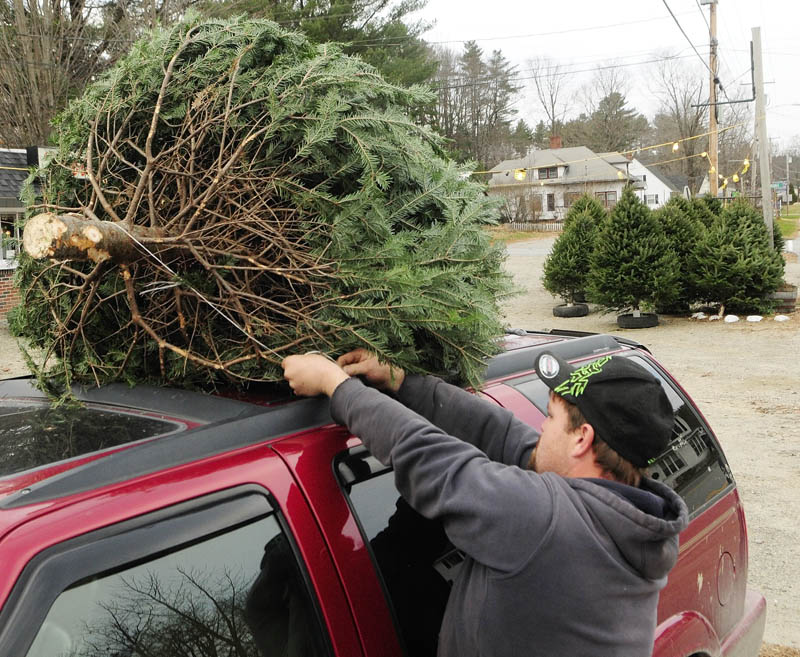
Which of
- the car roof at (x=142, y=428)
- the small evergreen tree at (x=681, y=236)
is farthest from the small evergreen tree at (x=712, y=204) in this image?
the car roof at (x=142, y=428)

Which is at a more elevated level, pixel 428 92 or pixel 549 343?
pixel 428 92

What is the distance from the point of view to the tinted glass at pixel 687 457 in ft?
8.95

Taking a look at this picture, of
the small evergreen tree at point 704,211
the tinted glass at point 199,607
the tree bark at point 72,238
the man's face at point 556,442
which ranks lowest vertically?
the tinted glass at point 199,607

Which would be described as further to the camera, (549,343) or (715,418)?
(715,418)

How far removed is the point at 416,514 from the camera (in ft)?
6.44

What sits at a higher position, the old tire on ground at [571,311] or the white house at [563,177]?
the white house at [563,177]

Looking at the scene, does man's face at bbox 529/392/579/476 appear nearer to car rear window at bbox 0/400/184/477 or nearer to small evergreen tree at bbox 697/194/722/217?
car rear window at bbox 0/400/184/477

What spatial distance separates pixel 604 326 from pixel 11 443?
16.0 metres

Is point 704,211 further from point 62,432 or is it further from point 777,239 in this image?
point 62,432

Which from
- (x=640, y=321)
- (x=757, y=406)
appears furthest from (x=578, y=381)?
(x=640, y=321)

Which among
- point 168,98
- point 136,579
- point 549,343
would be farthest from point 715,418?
point 136,579

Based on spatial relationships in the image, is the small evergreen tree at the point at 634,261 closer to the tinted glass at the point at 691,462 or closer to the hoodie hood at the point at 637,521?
the tinted glass at the point at 691,462

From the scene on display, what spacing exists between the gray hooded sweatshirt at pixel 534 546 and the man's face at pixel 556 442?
14cm

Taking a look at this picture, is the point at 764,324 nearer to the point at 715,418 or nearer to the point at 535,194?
the point at 715,418
